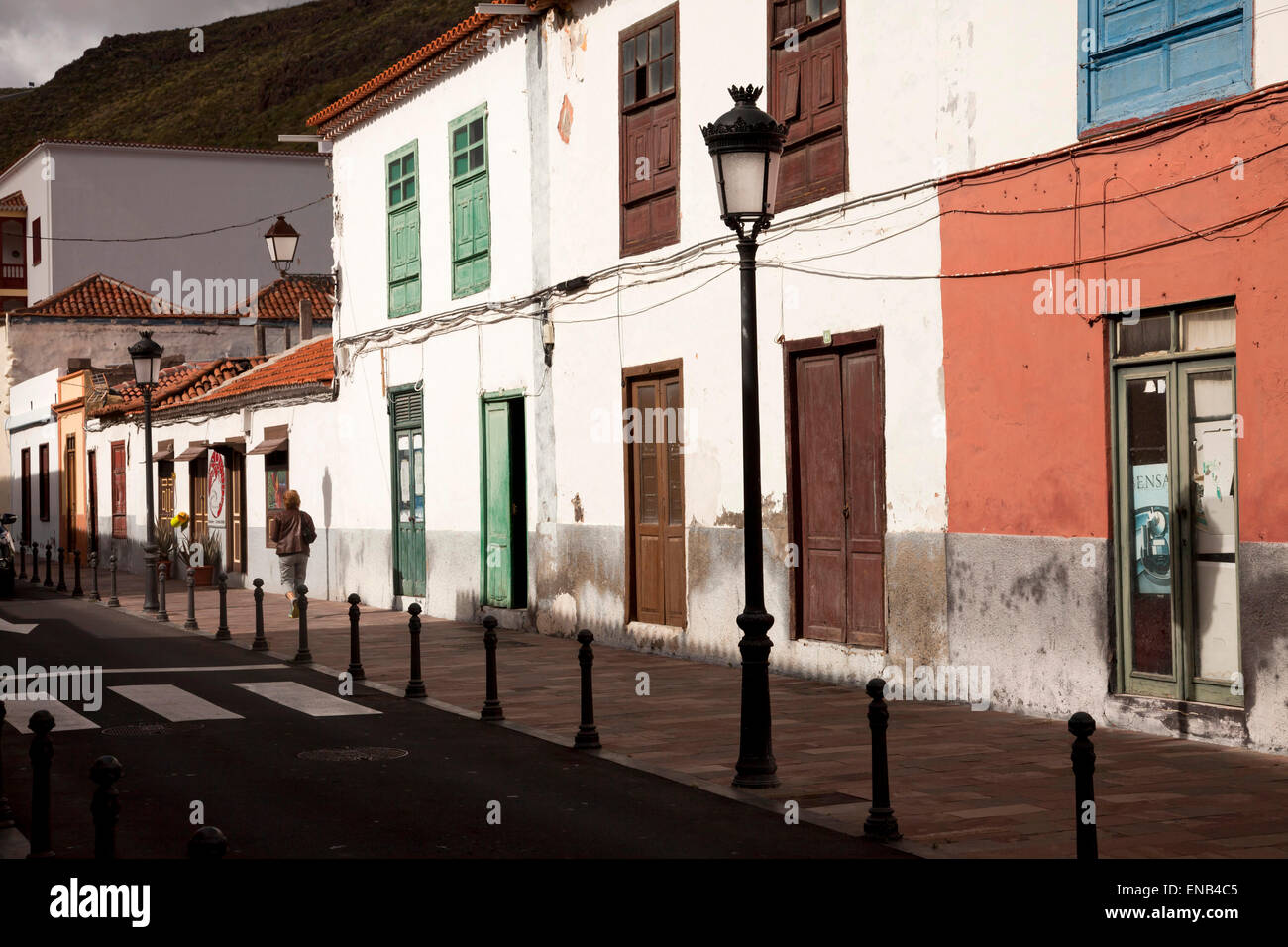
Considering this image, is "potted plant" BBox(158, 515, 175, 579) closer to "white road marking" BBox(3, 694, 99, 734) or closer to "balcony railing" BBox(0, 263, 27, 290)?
"white road marking" BBox(3, 694, 99, 734)

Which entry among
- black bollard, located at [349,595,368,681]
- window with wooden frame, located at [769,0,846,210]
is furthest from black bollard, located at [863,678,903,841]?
black bollard, located at [349,595,368,681]

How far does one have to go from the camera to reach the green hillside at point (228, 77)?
12106cm

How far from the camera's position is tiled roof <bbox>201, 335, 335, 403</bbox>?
1034 inches

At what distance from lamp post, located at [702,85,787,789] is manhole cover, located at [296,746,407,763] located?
249cm

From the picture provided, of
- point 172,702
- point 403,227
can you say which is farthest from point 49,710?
point 403,227

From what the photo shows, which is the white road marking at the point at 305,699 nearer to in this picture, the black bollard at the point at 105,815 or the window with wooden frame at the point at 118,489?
the black bollard at the point at 105,815

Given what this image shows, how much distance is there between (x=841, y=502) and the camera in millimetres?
13680

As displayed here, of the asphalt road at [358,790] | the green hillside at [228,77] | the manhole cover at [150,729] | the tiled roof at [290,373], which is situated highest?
the green hillside at [228,77]

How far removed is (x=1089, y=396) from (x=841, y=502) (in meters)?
3.17

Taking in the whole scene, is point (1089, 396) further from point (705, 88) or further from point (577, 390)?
point (577, 390)

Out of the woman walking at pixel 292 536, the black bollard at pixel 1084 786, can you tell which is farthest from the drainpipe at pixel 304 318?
the black bollard at pixel 1084 786

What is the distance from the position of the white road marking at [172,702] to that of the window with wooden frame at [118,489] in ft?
81.9

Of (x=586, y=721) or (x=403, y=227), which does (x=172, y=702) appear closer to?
(x=586, y=721)

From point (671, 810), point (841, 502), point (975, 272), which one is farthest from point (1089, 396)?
point (671, 810)
